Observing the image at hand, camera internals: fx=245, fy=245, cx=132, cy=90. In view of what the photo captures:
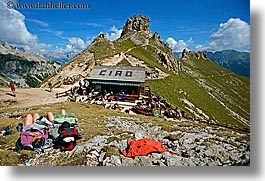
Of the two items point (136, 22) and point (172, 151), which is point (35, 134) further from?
point (136, 22)

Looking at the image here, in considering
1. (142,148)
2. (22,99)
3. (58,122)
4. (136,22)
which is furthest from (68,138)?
(136,22)

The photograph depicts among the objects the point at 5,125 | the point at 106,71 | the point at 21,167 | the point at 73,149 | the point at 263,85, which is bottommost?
the point at 21,167

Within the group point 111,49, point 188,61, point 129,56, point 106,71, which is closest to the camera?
point 106,71

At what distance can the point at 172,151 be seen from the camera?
17.8 ft

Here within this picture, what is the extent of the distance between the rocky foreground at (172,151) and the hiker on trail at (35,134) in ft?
0.82

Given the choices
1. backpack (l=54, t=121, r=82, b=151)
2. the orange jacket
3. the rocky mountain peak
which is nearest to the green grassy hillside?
the orange jacket

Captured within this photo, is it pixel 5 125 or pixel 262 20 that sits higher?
pixel 262 20

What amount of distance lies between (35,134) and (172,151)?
310 centimetres

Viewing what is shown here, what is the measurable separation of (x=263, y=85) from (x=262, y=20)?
1.41 metres

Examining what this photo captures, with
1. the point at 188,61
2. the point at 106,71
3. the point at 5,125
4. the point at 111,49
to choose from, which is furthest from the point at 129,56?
the point at 188,61

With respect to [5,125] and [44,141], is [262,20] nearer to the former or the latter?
[44,141]

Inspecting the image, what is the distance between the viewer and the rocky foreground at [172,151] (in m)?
5.20

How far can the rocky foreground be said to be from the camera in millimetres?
5195

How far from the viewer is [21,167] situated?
532 cm
